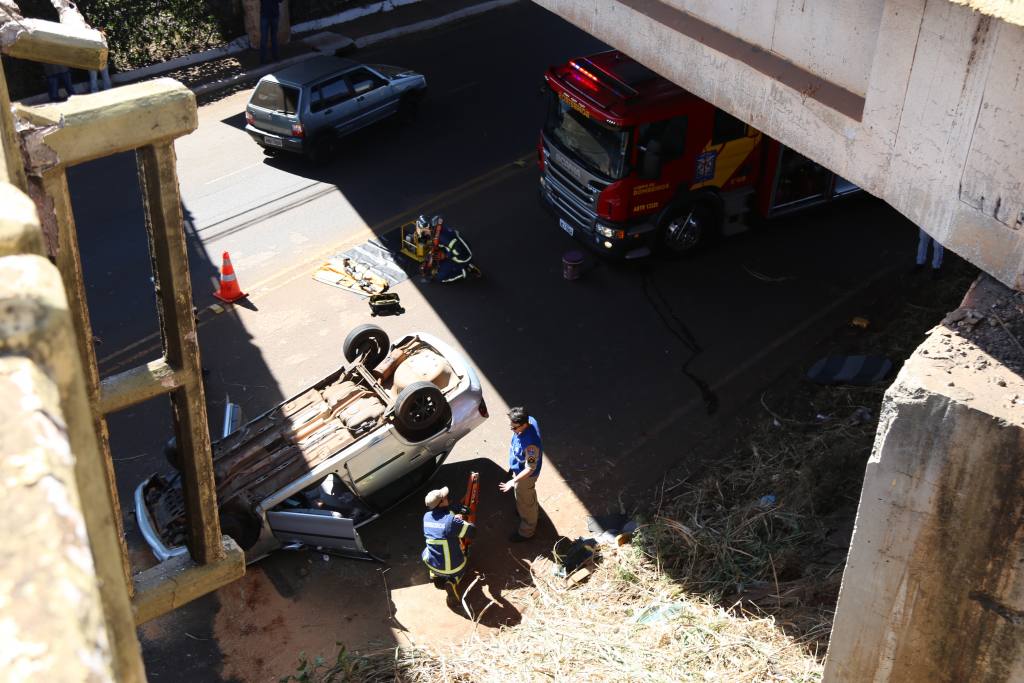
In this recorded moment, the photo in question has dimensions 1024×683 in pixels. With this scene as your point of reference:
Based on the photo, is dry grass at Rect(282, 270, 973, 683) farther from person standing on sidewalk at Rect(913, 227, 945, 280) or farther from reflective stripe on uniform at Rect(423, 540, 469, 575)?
person standing on sidewalk at Rect(913, 227, 945, 280)

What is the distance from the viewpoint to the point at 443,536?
29.8 feet

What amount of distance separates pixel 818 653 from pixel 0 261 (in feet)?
23.6

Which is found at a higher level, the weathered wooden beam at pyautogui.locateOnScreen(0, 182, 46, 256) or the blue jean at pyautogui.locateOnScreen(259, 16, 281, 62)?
the weathered wooden beam at pyautogui.locateOnScreen(0, 182, 46, 256)

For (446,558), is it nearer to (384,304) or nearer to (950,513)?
(950,513)

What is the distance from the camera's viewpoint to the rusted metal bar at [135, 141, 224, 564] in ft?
12.0

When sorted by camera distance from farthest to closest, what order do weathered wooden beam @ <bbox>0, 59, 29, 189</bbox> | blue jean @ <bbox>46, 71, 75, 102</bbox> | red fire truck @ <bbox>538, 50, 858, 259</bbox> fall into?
blue jean @ <bbox>46, 71, 75, 102</bbox> → red fire truck @ <bbox>538, 50, 858, 259</bbox> → weathered wooden beam @ <bbox>0, 59, 29, 189</bbox>

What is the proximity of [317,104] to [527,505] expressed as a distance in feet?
30.8

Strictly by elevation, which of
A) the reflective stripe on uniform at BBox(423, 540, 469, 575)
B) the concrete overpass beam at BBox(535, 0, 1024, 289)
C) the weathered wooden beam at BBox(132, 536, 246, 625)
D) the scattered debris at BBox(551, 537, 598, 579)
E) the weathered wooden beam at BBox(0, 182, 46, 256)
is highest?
the weathered wooden beam at BBox(0, 182, 46, 256)

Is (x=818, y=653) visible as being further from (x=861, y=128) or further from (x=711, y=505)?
(x=861, y=128)

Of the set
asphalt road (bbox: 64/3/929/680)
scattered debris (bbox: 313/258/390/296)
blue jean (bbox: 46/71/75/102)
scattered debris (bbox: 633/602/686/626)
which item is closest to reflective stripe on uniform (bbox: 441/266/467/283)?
asphalt road (bbox: 64/3/929/680)

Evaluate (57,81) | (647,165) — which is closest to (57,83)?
(57,81)

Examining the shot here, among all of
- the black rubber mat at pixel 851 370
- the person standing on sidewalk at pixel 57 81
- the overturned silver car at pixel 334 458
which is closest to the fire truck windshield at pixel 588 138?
the black rubber mat at pixel 851 370

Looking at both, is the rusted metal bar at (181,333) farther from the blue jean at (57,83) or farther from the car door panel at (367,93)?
the blue jean at (57,83)

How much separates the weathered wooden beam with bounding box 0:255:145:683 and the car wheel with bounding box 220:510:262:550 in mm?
7819
